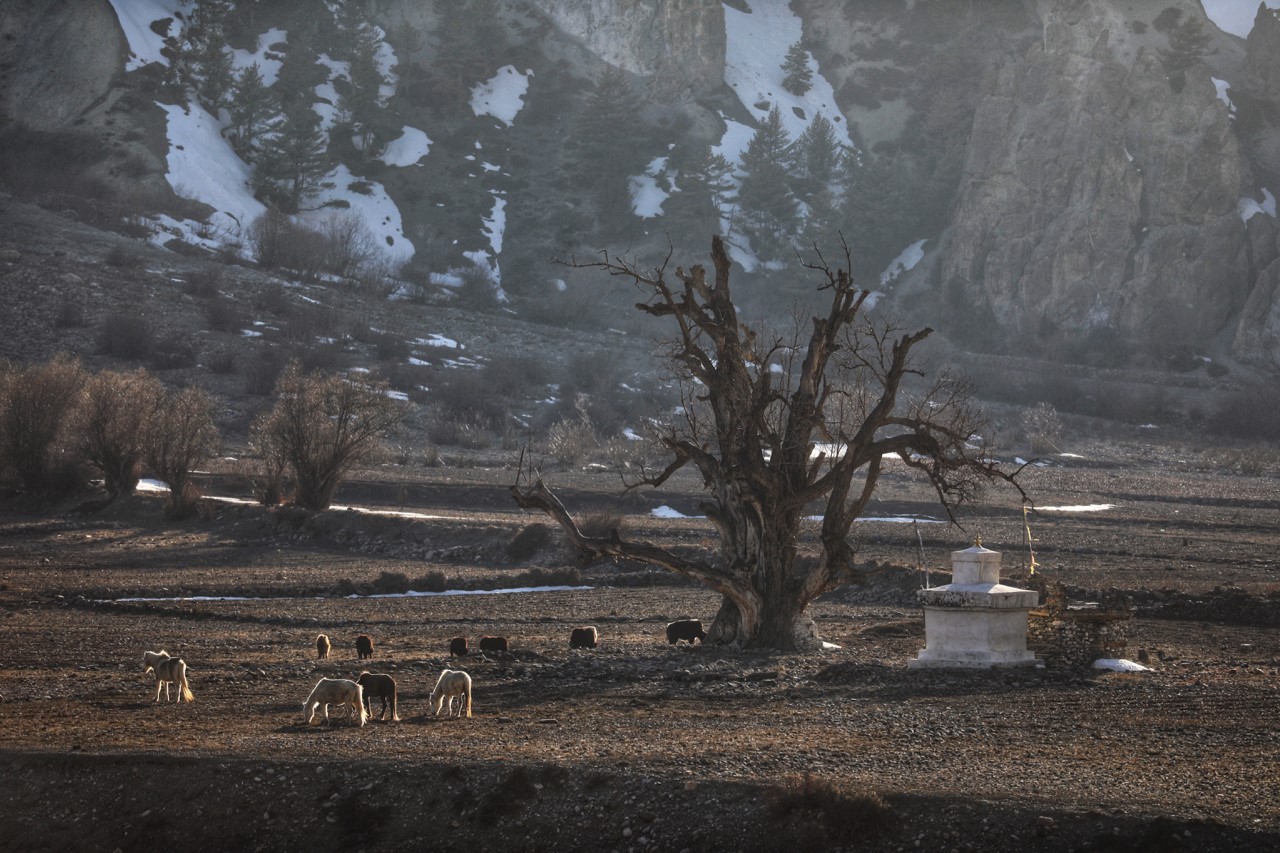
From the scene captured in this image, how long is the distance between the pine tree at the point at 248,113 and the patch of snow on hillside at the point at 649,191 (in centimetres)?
2574

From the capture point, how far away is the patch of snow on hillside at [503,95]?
375 feet

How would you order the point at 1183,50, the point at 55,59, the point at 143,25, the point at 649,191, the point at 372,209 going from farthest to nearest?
the point at 649,191
the point at 143,25
the point at 1183,50
the point at 372,209
the point at 55,59

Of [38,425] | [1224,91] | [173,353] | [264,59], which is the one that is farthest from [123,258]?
[1224,91]

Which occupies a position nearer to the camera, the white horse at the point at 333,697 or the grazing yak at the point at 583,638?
the white horse at the point at 333,697

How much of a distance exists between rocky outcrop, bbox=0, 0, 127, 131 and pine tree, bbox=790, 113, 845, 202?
47645mm

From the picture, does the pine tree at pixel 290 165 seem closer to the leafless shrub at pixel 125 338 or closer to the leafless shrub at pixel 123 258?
the leafless shrub at pixel 123 258

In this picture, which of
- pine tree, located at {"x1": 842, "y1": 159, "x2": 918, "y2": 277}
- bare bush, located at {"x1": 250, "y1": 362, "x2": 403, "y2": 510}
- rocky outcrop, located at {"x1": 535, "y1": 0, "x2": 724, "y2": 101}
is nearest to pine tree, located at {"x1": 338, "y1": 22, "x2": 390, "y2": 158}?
rocky outcrop, located at {"x1": 535, "y1": 0, "x2": 724, "y2": 101}

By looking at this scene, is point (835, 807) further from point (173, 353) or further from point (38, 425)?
point (173, 353)

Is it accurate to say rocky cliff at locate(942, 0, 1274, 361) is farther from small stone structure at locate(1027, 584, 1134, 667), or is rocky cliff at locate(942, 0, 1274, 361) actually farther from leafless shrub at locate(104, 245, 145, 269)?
small stone structure at locate(1027, 584, 1134, 667)

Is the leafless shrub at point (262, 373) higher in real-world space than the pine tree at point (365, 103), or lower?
lower

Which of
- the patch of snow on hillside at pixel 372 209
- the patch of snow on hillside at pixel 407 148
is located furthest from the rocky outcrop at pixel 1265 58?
the patch of snow on hillside at pixel 372 209

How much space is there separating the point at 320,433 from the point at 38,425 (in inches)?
307

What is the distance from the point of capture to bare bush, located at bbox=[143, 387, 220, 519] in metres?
38.6

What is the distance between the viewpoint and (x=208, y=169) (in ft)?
319
